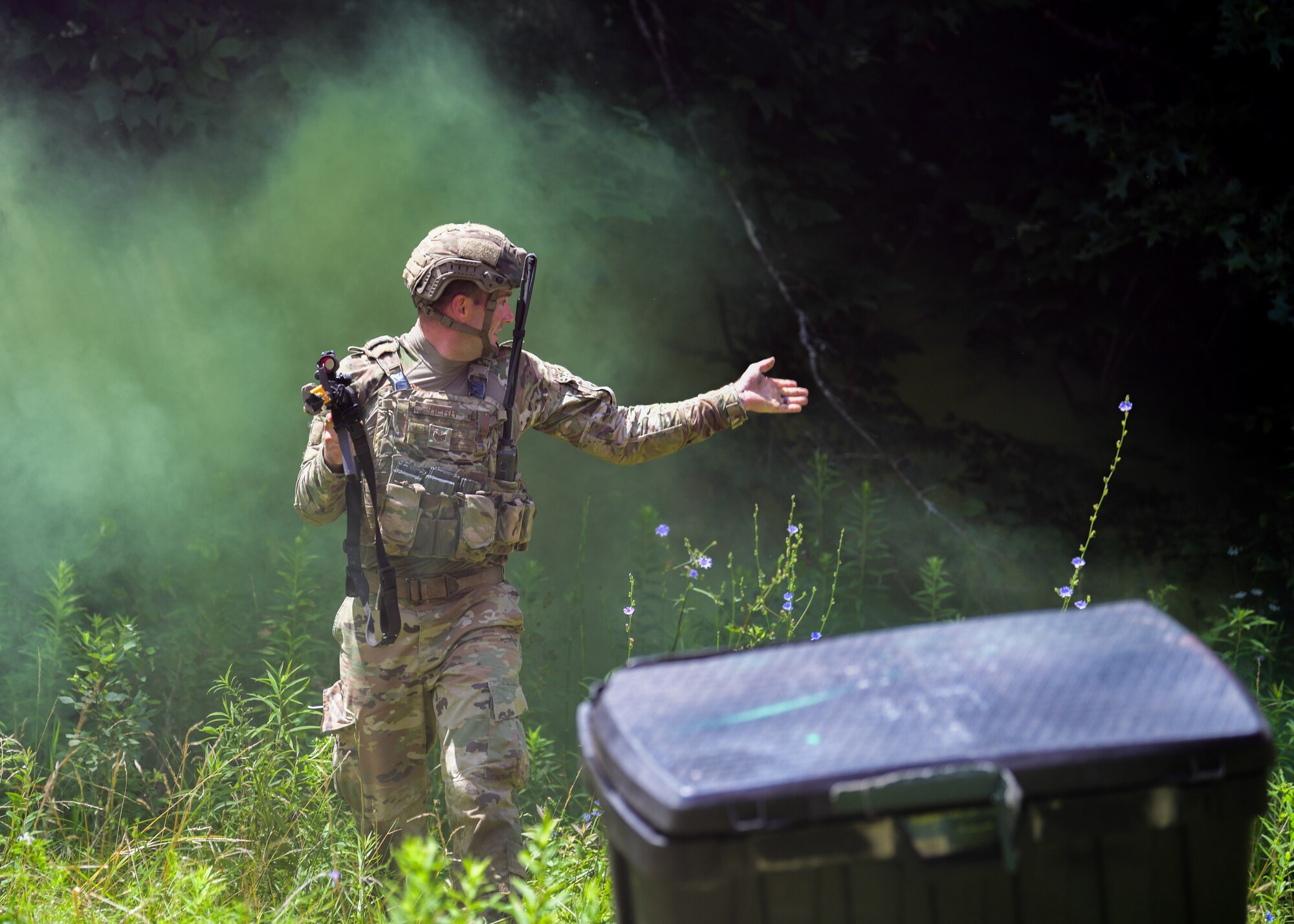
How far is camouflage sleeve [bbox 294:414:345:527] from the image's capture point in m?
3.16

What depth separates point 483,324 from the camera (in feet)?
10.7

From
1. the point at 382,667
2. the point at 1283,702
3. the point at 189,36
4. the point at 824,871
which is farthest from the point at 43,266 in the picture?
the point at 1283,702

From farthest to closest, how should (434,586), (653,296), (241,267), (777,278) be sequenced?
(653,296), (777,278), (241,267), (434,586)

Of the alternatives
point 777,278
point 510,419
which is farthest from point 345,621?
point 777,278

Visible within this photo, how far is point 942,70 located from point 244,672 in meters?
4.10

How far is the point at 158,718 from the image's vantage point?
454 cm

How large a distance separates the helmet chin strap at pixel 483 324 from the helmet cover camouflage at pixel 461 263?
0.03 m

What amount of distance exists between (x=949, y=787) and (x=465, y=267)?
2175 mm

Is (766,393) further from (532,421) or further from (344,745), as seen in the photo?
(344,745)

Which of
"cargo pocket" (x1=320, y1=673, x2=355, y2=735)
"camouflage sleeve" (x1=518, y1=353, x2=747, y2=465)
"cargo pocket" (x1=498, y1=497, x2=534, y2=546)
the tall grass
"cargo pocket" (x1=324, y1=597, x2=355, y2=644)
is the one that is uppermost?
"camouflage sleeve" (x1=518, y1=353, x2=747, y2=465)

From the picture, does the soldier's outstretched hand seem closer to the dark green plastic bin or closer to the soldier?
the soldier

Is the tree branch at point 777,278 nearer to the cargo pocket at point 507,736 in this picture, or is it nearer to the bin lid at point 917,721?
the cargo pocket at point 507,736

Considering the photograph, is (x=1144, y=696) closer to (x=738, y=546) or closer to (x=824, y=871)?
(x=824, y=871)

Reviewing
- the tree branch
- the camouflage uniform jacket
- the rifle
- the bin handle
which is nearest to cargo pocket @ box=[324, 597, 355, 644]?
the camouflage uniform jacket
